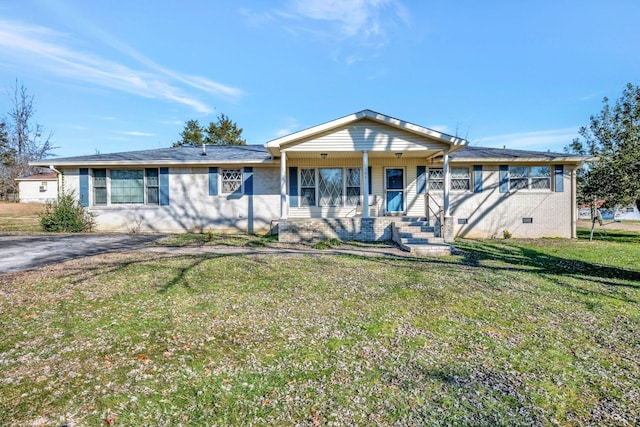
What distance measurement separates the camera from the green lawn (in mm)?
2451

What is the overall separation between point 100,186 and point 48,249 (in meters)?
5.82

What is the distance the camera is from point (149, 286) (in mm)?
5180

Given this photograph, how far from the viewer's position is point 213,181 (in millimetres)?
13203

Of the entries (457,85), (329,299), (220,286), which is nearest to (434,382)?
(329,299)

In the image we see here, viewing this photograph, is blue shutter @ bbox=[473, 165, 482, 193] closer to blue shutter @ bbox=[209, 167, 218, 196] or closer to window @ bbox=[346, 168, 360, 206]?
window @ bbox=[346, 168, 360, 206]

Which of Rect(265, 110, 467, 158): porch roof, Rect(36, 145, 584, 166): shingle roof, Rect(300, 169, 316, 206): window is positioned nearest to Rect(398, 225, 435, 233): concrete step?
Rect(265, 110, 467, 158): porch roof

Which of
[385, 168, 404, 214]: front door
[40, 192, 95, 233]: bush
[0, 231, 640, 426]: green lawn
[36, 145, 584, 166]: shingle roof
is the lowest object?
[0, 231, 640, 426]: green lawn

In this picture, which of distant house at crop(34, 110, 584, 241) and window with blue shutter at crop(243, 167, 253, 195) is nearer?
distant house at crop(34, 110, 584, 241)

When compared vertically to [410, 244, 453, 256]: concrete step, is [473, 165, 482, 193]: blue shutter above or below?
above

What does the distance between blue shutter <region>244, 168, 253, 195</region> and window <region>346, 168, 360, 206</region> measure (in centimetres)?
389

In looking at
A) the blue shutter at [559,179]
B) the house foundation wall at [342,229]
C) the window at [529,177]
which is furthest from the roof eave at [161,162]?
the blue shutter at [559,179]

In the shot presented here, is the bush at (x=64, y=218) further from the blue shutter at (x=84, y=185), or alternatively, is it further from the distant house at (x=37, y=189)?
the distant house at (x=37, y=189)

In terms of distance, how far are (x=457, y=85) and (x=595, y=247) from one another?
41.9ft

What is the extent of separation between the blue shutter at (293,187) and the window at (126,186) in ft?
19.6
